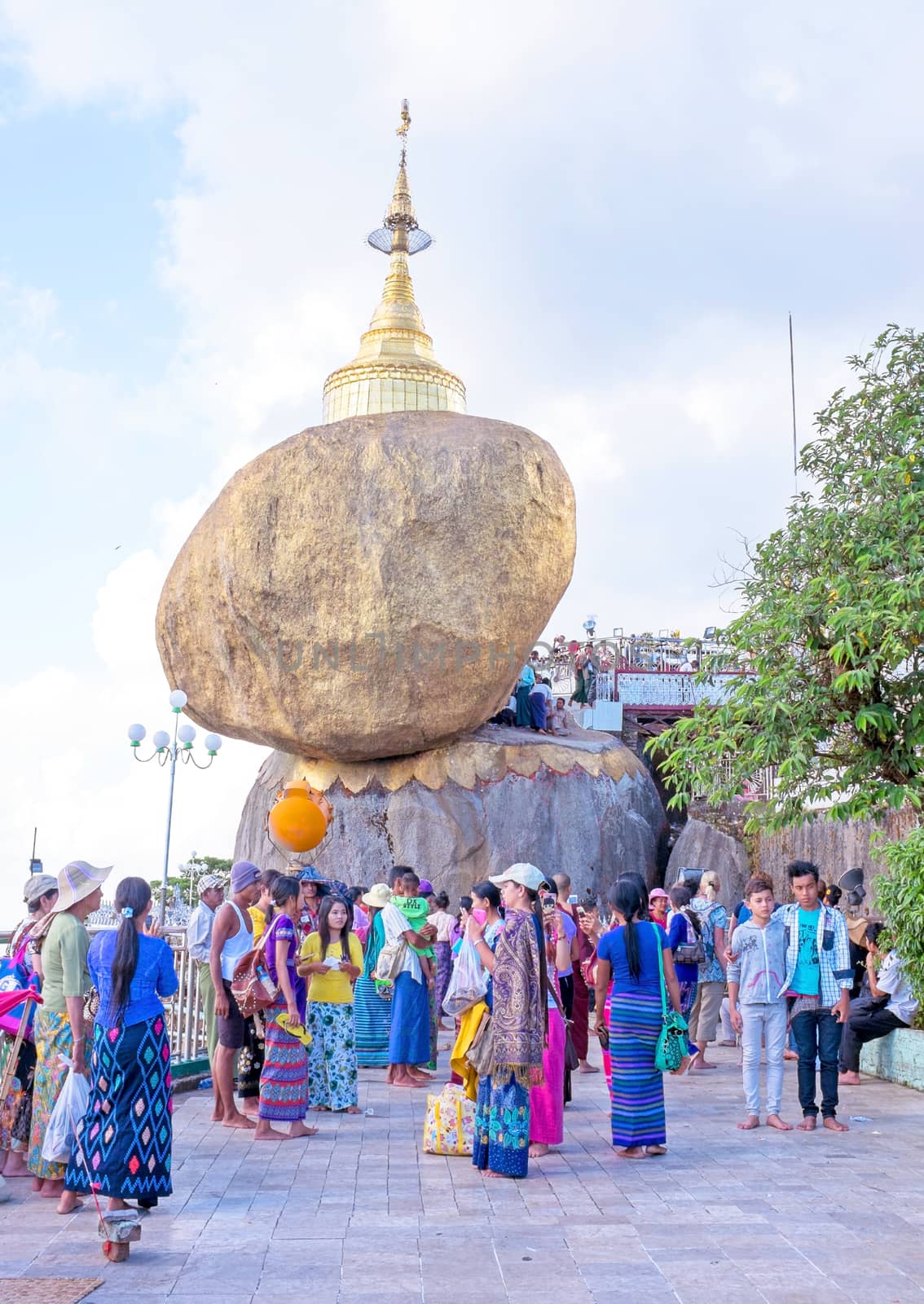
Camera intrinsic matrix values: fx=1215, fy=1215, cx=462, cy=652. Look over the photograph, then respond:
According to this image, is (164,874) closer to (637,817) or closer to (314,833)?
(314,833)

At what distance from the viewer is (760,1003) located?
768 centimetres

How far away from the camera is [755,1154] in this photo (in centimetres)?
686

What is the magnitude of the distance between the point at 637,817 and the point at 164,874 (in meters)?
7.61

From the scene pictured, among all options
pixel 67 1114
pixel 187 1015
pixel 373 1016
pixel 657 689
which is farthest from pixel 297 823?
pixel 657 689

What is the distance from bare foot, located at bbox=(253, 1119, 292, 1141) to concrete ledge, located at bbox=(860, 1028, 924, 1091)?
4962mm

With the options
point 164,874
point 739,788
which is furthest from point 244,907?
point 164,874

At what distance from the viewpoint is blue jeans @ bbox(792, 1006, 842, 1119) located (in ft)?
25.3

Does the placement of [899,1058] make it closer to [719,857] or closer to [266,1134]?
[266,1134]

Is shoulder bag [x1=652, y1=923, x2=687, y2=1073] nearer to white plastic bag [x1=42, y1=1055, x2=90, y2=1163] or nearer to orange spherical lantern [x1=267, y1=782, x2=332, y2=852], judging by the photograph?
white plastic bag [x1=42, y1=1055, x2=90, y2=1163]

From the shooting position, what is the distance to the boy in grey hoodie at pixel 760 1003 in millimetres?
7672

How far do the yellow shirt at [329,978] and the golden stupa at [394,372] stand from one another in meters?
15.0

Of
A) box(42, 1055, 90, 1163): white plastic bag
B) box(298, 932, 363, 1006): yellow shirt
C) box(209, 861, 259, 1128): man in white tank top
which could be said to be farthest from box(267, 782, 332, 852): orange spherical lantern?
box(42, 1055, 90, 1163): white plastic bag

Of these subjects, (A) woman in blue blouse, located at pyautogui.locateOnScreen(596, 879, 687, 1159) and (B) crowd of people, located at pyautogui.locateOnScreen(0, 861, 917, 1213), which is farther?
(A) woman in blue blouse, located at pyautogui.locateOnScreen(596, 879, 687, 1159)

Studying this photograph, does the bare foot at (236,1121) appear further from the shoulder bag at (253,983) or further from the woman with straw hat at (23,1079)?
the woman with straw hat at (23,1079)
